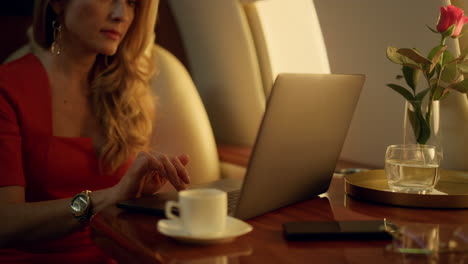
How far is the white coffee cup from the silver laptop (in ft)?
0.28

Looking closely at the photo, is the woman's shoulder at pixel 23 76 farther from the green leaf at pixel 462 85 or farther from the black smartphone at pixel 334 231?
the green leaf at pixel 462 85

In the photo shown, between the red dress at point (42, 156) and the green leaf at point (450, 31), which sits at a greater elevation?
the green leaf at point (450, 31)

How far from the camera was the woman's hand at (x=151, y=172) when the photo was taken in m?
1.25

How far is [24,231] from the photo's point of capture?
4.50ft

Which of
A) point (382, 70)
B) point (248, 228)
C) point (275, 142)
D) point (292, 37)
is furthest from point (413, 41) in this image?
point (248, 228)

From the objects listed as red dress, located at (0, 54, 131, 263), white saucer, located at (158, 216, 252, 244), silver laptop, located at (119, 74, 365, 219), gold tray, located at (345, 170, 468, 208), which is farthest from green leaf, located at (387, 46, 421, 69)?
red dress, located at (0, 54, 131, 263)

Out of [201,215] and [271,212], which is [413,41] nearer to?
[271,212]

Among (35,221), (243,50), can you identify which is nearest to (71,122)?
(35,221)

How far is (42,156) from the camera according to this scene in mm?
1569

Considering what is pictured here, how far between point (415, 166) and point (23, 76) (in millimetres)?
999

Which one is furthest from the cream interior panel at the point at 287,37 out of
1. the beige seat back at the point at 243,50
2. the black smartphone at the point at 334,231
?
the black smartphone at the point at 334,231

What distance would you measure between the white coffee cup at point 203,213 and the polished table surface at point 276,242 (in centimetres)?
2

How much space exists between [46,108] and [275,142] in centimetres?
85

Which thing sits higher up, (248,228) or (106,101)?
(106,101)
